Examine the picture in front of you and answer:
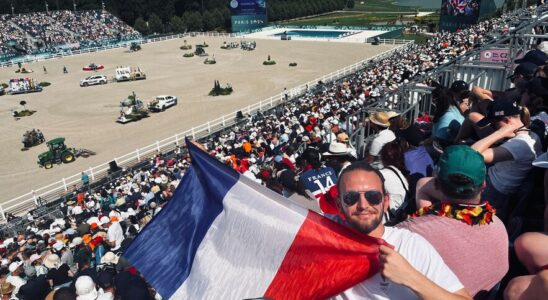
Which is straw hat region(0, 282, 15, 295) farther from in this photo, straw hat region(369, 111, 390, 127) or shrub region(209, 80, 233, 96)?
shrub region(209, 80, 233, 96)

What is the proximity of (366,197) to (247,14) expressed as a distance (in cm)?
7618

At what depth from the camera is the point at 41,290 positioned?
6277 mm

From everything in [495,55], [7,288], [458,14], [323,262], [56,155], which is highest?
[458,14]

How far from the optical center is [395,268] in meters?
2.19

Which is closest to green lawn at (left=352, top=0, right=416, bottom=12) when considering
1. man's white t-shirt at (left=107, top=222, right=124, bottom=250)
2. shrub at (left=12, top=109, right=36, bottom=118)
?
shrub at (left=12, top=109, right=36, bottom=118)

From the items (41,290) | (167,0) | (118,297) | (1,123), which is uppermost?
(167,0)

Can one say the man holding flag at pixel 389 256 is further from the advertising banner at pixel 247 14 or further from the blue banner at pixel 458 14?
the advertising banner at pixel 247 14

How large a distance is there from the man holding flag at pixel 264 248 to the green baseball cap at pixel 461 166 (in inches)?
18.9

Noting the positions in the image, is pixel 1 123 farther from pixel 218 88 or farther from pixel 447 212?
pixel 447 212

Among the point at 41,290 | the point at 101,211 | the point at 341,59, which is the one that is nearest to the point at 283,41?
the point at 341,59

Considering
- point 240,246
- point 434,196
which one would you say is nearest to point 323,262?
point 240,246

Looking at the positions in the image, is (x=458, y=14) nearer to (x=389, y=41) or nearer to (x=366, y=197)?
(x=389, y=41)

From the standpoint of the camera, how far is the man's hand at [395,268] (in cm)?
217

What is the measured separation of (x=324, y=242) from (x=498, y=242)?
1.16m
